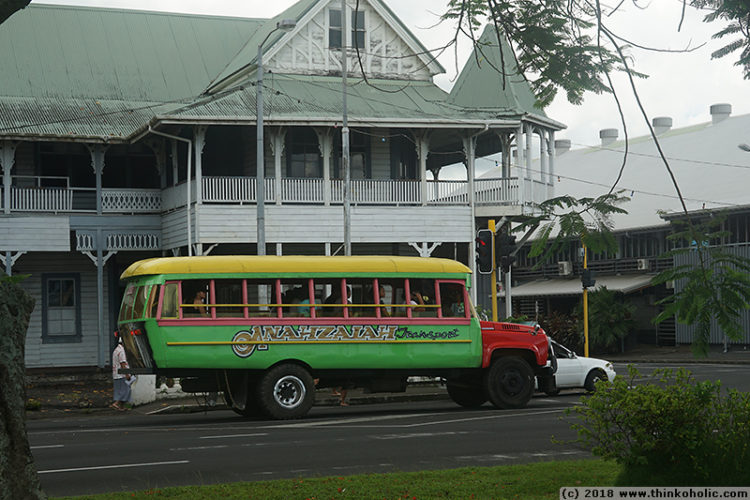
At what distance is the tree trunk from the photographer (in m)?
6.88

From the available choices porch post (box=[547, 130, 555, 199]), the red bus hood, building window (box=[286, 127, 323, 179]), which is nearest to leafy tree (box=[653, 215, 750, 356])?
the red bus hood

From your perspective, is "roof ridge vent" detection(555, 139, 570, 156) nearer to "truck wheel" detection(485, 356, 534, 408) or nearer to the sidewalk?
the sidewalk

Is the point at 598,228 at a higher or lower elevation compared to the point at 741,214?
lower

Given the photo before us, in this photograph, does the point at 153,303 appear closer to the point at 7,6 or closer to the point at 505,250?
the point at 505,250

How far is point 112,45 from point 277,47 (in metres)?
6.42

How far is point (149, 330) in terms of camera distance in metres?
18.2

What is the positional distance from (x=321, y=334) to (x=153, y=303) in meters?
2.95

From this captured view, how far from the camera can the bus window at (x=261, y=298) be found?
19.0 metres

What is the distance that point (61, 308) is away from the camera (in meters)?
33.3

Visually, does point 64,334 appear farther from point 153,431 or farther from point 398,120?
point 153,431

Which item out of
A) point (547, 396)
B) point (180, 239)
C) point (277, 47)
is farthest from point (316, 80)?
point (547, 396)

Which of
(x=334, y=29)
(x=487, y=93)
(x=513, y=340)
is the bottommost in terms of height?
(x=513, y=340)

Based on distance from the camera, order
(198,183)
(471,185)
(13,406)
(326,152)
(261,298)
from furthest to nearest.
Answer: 1. (471,185)
2. (326,152)
3. (198,183)
4. (261,298)
5. (13,406)

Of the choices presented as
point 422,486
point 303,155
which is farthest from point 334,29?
point 422,486
